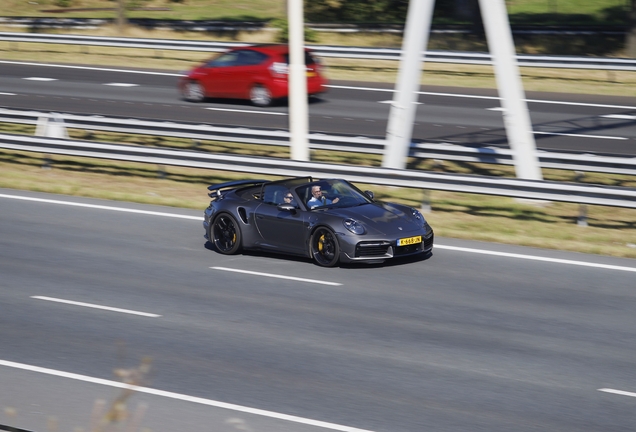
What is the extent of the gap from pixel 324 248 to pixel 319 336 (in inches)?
118

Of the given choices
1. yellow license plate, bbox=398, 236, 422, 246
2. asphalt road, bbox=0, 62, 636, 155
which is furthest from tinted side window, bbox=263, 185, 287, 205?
asphalt road, bbox=0, 62, 636, 155

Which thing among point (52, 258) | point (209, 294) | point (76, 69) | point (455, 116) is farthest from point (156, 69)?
point (209, 294)

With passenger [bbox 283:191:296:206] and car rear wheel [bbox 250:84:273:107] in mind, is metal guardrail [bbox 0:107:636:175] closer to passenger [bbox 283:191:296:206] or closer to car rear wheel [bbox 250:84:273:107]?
passenger [bbox 283:191:296:206]

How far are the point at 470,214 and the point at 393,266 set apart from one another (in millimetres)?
3683

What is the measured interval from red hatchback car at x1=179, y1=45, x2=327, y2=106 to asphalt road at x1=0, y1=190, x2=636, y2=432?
12.1m

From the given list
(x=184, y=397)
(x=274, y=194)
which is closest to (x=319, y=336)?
(x=184, y=397)

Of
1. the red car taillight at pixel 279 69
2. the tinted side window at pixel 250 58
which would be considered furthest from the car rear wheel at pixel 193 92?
the red car taillight at pixel 279 69

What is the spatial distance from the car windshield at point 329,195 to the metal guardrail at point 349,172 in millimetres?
2499

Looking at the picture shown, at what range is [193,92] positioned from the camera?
2702 cm

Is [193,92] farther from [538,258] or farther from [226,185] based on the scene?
[538,258]

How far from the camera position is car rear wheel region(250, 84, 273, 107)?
25.8m

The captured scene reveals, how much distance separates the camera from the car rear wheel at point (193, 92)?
2689cm

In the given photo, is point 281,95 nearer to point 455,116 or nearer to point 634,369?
point 455,116

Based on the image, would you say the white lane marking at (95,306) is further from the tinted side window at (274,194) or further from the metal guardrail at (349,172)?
the metal guardrail at (349,172)
